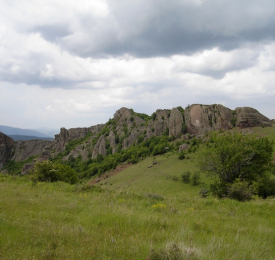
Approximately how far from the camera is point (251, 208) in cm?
1002

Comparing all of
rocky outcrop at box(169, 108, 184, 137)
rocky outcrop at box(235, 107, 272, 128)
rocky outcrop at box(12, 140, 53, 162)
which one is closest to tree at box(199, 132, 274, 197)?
rocky outcrop at box(235, 107, 272, 128)

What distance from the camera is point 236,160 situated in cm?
2475

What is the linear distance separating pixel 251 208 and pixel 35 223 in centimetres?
900

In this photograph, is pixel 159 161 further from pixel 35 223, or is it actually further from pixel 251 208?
pixel 35 223

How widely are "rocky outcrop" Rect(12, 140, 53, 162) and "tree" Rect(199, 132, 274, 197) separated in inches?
4451

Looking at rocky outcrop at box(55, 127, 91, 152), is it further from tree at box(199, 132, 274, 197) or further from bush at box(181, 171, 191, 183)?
tree at box(199, 132, 274, 197)

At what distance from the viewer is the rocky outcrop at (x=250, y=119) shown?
65188 mm

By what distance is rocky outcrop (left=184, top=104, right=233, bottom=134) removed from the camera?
71750mm

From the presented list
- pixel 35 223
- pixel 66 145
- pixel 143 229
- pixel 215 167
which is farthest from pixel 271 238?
pixel 66 145

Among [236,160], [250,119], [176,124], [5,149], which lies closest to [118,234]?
[236,160]

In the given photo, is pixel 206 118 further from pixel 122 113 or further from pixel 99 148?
pixel 122 113

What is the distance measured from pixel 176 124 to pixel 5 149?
93505 millimetres

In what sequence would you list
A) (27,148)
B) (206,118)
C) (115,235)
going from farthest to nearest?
(27,148)
(206,118)
(115,235)

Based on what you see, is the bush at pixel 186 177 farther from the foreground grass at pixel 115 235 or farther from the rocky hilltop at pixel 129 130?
the foreground grass at pixel 115 235
